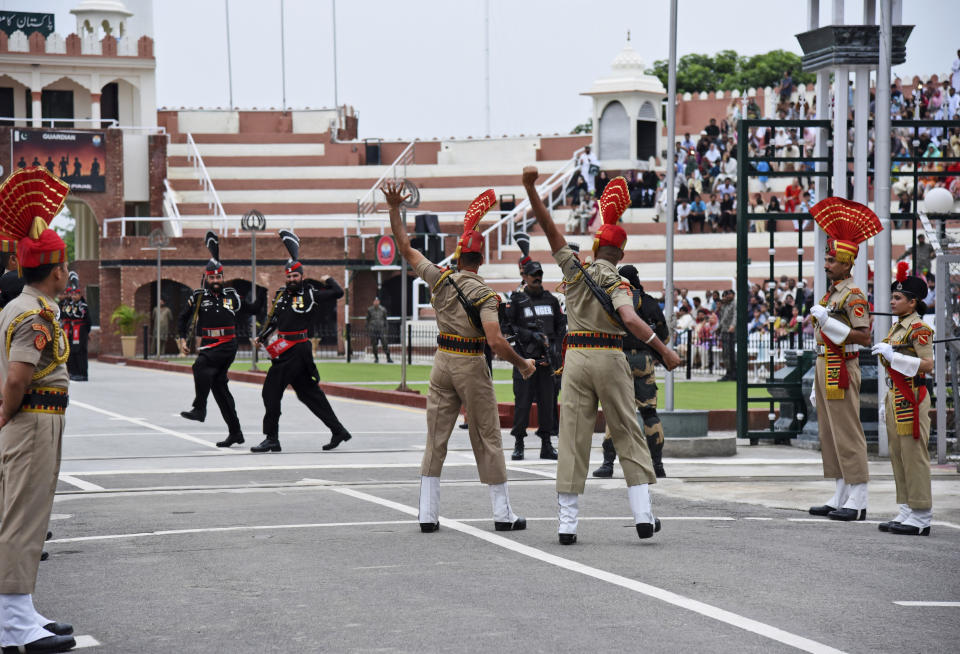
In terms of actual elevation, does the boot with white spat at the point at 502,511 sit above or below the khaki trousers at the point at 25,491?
below

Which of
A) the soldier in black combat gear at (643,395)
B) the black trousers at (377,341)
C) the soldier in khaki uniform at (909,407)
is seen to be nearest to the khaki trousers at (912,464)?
the soldier in khaki uniform at (909,407)

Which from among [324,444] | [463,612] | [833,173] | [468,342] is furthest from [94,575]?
[833,173]

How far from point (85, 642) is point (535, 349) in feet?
28.9

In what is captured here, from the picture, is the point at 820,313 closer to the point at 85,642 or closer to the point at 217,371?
the point at 85,642

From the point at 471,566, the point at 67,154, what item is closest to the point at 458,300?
the point at 471,566

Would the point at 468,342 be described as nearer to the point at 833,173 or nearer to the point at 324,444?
the point at 324,444

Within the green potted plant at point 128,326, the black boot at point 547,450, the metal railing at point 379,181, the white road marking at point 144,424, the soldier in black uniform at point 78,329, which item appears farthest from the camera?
the metal railing at point 379,181

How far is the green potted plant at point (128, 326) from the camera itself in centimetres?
4481

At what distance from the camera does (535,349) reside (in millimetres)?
15047

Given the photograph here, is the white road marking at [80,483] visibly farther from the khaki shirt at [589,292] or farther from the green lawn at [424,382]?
the green lawn at [424,382]

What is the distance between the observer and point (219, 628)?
688cm

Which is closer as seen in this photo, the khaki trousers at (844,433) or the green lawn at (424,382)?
the khaki trousers at (844,433)

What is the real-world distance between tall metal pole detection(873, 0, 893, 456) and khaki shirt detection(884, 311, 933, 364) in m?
4.31

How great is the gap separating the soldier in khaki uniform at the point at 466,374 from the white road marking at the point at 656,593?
328 millimetres
